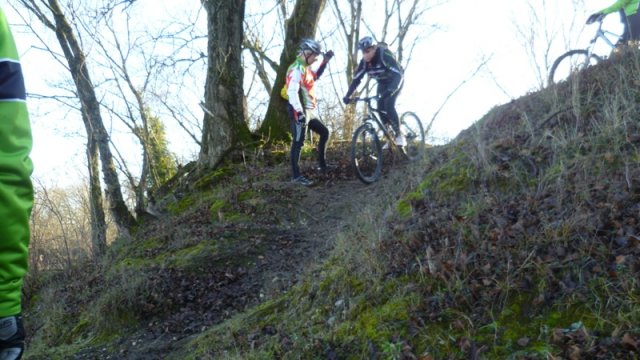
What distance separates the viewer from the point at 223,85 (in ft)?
34.8

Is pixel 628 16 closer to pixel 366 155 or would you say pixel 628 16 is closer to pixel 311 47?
pixel 366 155

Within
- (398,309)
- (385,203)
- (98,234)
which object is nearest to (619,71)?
(385,203)

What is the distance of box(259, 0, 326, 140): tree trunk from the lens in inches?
448

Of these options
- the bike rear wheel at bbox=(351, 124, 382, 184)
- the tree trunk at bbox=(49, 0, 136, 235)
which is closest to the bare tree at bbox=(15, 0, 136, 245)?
the tree trunk at bbox=(49, 0, 136, 235)

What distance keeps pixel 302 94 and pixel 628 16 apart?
16.3 feet

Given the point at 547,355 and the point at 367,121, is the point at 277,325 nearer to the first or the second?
the point at 547,355

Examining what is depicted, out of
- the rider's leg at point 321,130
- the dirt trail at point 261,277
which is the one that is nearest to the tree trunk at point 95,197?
the dirt trail at point 261,277

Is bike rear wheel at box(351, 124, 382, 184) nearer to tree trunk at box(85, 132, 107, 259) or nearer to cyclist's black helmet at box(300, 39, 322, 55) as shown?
cyclist's black helmet at box(300, 39, 322, 55)

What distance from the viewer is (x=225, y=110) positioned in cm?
1065

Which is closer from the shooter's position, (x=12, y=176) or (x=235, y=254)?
(x=12, y=176)

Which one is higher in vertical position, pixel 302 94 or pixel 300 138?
pixel 302 94

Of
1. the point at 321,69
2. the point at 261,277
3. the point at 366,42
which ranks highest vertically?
the point at 366,42

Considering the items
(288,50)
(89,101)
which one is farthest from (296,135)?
(89,101)

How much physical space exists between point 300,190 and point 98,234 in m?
4.17
